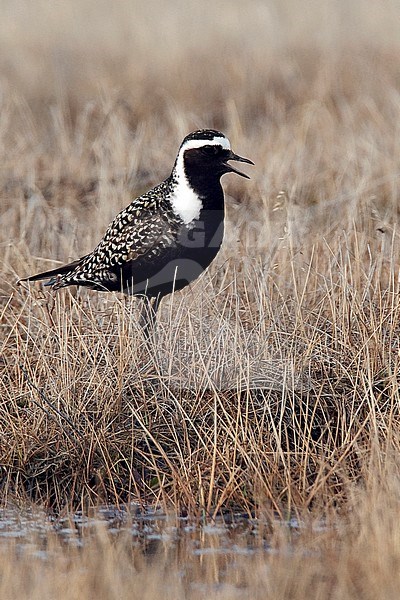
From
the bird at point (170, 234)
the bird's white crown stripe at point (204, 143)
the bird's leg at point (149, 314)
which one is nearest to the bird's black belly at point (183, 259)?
the bird at point (170, 234)

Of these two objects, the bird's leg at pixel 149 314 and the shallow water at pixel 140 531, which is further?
the bird's leg at pixel 149 314

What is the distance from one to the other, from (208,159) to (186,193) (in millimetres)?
220

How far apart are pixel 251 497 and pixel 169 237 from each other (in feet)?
4.89

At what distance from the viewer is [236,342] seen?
5160mm

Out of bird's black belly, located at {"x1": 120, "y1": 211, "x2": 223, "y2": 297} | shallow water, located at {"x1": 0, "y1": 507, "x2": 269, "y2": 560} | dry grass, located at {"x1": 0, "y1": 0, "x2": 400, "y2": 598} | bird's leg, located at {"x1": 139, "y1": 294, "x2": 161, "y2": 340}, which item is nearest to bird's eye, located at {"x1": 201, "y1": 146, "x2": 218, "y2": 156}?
bird's black belly, located at {"x1": 120, "y1": 211, "x2": 223, "y2": 297}

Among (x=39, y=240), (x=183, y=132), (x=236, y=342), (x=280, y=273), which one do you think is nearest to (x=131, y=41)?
(x=183, y=132)

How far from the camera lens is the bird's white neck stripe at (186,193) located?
18.4ft

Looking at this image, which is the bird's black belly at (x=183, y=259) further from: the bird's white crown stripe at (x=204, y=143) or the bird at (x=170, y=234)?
the bird's white crown stripe at (x=204, y=143)

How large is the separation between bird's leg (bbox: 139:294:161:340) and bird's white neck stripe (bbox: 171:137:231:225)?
0.50 m

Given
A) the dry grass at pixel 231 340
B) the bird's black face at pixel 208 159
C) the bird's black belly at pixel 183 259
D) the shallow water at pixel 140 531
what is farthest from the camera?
the bird's black face at pixel 208 159

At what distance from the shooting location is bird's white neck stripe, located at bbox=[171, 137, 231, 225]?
18.4 feet

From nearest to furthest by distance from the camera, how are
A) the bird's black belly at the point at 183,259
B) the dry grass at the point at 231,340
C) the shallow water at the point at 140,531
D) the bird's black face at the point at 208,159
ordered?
the shallow water at the point at 140,531
the dry grass at the point at 231,340
the bird's black belly at the point at 183,259
the bird's black face at the point at 208,159

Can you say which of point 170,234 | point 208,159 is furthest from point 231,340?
point 208,159

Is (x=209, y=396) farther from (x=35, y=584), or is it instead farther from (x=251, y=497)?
(x=35, y=584)
